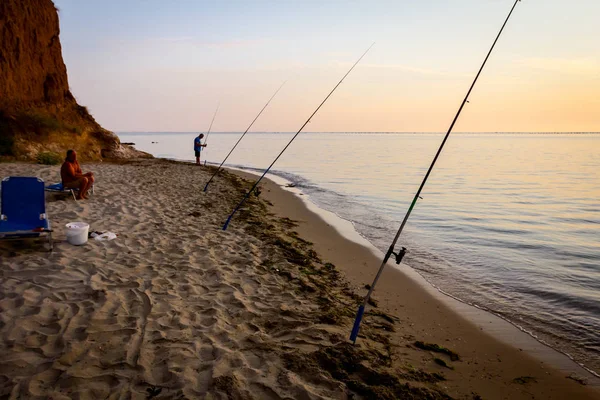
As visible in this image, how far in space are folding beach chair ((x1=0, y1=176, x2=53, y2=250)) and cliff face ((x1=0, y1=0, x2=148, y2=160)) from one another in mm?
9940

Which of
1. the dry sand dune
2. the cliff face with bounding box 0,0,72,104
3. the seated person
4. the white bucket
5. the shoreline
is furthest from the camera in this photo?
the cliff face with bounding box 0,0,72,104

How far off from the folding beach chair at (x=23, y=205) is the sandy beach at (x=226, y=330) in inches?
12.8

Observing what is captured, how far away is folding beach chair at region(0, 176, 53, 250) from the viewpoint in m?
5.14

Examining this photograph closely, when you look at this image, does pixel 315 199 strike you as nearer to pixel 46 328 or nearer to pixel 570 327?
pixel 570 327

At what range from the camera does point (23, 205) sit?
17.3 ft

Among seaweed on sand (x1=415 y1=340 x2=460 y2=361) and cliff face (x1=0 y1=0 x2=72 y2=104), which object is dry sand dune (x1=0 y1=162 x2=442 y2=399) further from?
cliff face (x1=0 y1=0 x2=72 y2=104)

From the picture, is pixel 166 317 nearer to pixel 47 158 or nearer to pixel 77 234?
pixel 77 234

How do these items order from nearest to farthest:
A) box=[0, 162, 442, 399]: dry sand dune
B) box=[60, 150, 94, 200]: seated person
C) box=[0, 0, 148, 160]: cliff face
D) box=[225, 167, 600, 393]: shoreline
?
box=[0, 162, 442, 399]: dry sand dune → box=[225, 167, 600, 393]: shoreline → box=[60, 150, 94, 200]: seated person → box=[0, 0, 148, 160]: cliff face

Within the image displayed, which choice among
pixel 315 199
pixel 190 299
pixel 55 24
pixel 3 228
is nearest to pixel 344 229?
pixel 315 199

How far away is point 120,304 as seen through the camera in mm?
3805

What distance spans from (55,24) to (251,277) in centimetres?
1763

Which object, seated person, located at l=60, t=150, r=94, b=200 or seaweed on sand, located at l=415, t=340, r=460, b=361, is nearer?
seaweed on sand, located at l=415, t=340, r=460, b=361

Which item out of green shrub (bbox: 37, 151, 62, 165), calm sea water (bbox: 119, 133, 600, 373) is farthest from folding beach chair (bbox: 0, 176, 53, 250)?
green shrub (bbox: 37, 151, 62, 165)

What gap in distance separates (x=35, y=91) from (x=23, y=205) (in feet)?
42.0
